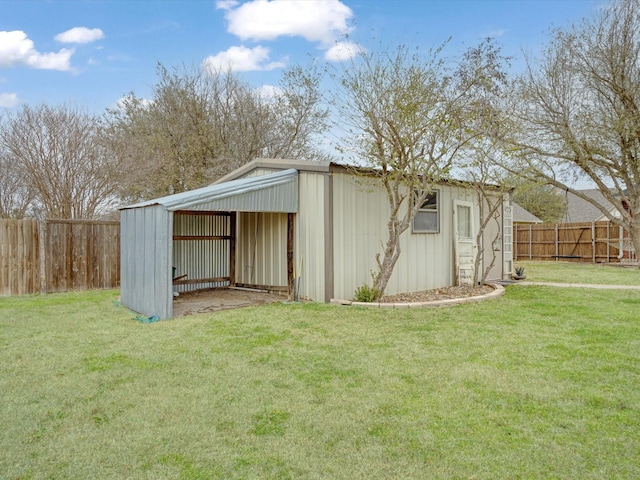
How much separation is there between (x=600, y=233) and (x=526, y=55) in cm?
784

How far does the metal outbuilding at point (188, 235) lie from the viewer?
5887 mm

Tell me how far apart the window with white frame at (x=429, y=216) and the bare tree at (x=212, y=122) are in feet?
27.8

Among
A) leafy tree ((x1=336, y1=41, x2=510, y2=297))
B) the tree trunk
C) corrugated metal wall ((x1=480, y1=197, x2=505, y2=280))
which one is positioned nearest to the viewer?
leafy tree ((x1=336, y1=41, x2=510, y2=297))

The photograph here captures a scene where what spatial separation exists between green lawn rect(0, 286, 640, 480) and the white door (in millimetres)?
3461

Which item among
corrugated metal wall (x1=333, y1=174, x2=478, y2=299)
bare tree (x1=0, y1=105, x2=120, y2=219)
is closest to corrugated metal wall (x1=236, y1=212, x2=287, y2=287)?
corrugated metal wall (x1=333, y1=174, x2=478, y2=299)

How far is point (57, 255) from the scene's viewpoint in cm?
867

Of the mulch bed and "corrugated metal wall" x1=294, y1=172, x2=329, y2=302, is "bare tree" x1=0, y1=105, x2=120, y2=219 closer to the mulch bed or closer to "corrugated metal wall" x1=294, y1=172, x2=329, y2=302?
"corrugated metal wall" x1=294, y1=172, x2=329, y2=302

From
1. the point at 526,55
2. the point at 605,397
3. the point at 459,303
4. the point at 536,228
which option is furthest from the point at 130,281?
the point at 536,228

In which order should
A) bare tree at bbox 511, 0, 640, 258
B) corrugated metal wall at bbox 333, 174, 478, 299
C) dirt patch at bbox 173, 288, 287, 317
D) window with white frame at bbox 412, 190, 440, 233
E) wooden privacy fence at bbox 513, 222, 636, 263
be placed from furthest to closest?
1. wooden privacy fence at bbox 513, 222, 636, 263
2. bare tree at bbox 511, 0, 640, 258
3. window with white frame at bbox 412, 190, 440, 233
4. corrugated metal wall at bbox 333, 174, 478, 299
5. dirt patch at bbox 173, 288, 287, 317

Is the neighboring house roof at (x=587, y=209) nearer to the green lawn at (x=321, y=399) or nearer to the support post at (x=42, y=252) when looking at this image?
the green lawn at (x=321, y=399)

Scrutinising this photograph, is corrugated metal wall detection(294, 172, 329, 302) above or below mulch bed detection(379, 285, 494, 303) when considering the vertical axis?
above

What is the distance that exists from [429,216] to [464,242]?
→ 1265 mm

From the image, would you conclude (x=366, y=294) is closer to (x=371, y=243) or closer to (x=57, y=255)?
(x=371, y=243)

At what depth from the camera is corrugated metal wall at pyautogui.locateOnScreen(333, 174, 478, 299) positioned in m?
7.21
